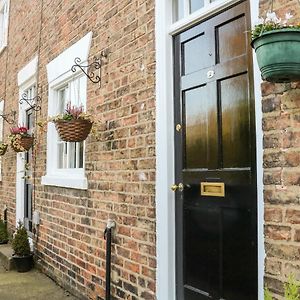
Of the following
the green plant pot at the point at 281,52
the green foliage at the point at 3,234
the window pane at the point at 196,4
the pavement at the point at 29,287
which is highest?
the window pane at the point at 196,4

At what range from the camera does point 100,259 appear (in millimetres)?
4324

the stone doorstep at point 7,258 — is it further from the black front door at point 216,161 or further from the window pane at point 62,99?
the black front door at point 216,161

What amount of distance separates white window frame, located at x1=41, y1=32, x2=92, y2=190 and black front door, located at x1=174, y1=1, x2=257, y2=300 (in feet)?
5.85

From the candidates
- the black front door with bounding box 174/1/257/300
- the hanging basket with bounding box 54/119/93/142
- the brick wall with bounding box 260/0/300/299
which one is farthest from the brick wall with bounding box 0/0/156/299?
the brick wall with bounding box 260/0/300/299

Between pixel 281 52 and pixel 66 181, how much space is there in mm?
3656

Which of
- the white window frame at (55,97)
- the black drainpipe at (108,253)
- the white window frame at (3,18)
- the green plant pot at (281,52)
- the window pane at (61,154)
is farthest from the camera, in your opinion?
the white window frame at (3,18)

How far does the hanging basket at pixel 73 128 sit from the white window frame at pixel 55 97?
59 cm

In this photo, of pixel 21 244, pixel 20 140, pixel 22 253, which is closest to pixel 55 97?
pixel 20 140

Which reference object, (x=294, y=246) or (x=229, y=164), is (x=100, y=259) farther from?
(x=294, y=246)

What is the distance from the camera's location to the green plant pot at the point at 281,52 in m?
2.13

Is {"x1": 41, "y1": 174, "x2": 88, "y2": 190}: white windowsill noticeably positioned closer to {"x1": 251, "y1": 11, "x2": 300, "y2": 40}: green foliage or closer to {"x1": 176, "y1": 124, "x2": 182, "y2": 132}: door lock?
{"x1": 176, "y1": 124, "x2": 182, "y2": 132}: door lock

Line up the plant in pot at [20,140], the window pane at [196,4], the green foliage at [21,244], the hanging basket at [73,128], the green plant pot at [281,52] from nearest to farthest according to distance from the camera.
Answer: the green plant pot at [281,52]
the window pane at [196,4]
the hanging basket at [73,128]
the green foliage at [21,244]
the plant in pot at [20,140]

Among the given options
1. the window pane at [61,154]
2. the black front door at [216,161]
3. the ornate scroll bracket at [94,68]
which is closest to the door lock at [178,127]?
the black front door at [216,161]

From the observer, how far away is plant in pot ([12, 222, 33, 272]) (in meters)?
6.18
